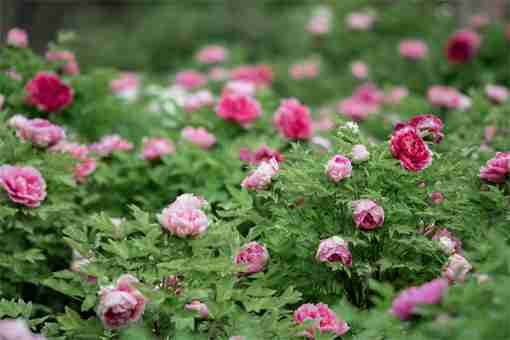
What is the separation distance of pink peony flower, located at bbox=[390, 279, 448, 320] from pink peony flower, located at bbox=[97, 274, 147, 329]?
0.73 metres

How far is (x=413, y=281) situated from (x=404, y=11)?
4552 millimetres

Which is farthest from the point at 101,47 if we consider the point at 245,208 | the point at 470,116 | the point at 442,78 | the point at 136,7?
the point at 245,208

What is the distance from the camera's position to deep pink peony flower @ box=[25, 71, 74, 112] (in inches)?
134

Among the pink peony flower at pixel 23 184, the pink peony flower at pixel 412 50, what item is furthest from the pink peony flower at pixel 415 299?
the pink peony flower at pixel 412 50

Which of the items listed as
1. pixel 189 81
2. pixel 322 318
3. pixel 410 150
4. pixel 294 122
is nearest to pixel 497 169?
pixel 410 150

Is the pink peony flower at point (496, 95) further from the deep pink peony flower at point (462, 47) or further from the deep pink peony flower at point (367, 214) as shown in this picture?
the deep pink peony flower at point (367, 214)

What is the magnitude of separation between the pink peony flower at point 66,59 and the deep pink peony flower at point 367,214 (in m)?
2.14

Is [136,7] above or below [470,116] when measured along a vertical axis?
below

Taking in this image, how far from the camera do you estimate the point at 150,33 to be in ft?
27.0

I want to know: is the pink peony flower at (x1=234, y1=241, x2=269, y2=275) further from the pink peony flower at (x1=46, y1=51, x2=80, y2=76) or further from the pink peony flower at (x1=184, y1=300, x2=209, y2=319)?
the pink peony flower at (x1=46, y1=51, x2=80, y2=76)

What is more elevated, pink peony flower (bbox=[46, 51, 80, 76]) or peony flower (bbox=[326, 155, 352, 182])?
peony flower (bbox=[326, 155, 352, 182])

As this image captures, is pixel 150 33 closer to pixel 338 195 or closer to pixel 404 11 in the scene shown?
pixel 404 11

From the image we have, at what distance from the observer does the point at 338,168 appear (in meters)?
2.28

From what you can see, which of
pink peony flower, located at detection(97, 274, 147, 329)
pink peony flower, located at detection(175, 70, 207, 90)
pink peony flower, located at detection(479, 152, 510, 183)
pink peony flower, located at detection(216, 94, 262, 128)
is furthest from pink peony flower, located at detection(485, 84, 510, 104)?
pink peony flower, located at detection(97, 274, 147, 329)
